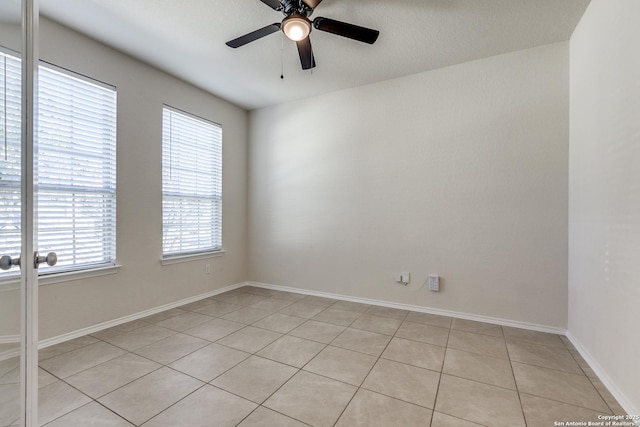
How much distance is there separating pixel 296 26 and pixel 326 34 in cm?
67

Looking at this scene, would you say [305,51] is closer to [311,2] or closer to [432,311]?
[311,2]

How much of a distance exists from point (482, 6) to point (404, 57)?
0.82 m

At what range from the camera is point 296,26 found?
1.94 m

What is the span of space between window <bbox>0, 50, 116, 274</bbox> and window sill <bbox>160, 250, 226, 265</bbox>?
0.58m

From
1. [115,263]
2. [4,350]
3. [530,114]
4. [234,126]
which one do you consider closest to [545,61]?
[530,114]

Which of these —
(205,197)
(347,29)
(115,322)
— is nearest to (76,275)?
(115,322)

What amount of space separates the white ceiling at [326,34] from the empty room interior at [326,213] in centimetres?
2

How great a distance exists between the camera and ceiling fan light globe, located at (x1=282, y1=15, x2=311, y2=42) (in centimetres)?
191

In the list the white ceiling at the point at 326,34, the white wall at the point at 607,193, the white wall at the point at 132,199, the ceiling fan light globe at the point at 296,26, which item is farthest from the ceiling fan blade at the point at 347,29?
the white wall at the point at 132,199

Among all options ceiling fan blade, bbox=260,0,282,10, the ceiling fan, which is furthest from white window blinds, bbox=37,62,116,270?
ceiling fan blade, bbox=260,0,282,10

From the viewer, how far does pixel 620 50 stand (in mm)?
1727

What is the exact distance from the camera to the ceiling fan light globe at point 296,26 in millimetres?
1911

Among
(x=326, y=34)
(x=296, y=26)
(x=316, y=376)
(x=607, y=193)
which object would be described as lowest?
(x=316, y=376)

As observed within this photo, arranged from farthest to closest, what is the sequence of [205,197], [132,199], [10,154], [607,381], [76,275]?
[205,197] → [132,199] → [76,275] → [607,381] → [10,154]
